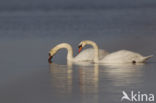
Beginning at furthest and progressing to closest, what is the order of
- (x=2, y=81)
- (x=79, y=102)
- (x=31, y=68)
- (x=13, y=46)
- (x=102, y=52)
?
(x=13, y=46), (x=102, y=52), (x=31, y=68), (x=2, y=81), (x=79, y=102)

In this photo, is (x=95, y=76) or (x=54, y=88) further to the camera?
(x=95, y=76)

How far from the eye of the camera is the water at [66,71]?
11562 mm

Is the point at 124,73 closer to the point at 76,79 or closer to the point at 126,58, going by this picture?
the point at 76,79

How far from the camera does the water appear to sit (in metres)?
11.6

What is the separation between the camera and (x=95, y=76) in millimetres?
13688

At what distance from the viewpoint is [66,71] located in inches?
583

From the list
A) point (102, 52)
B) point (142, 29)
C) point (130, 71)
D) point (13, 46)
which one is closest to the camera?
point (130, 71)

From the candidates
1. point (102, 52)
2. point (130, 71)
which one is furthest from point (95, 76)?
point (102, 52)

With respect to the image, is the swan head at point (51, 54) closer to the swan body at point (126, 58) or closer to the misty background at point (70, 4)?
the swan body at point (126, 58)

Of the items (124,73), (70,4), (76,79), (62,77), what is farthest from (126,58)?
(70,4)

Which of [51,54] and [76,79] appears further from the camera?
[51,54]

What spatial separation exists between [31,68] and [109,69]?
1633 mm

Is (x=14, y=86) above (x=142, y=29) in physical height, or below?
below

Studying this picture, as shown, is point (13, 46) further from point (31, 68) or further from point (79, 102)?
point (79, 102)
